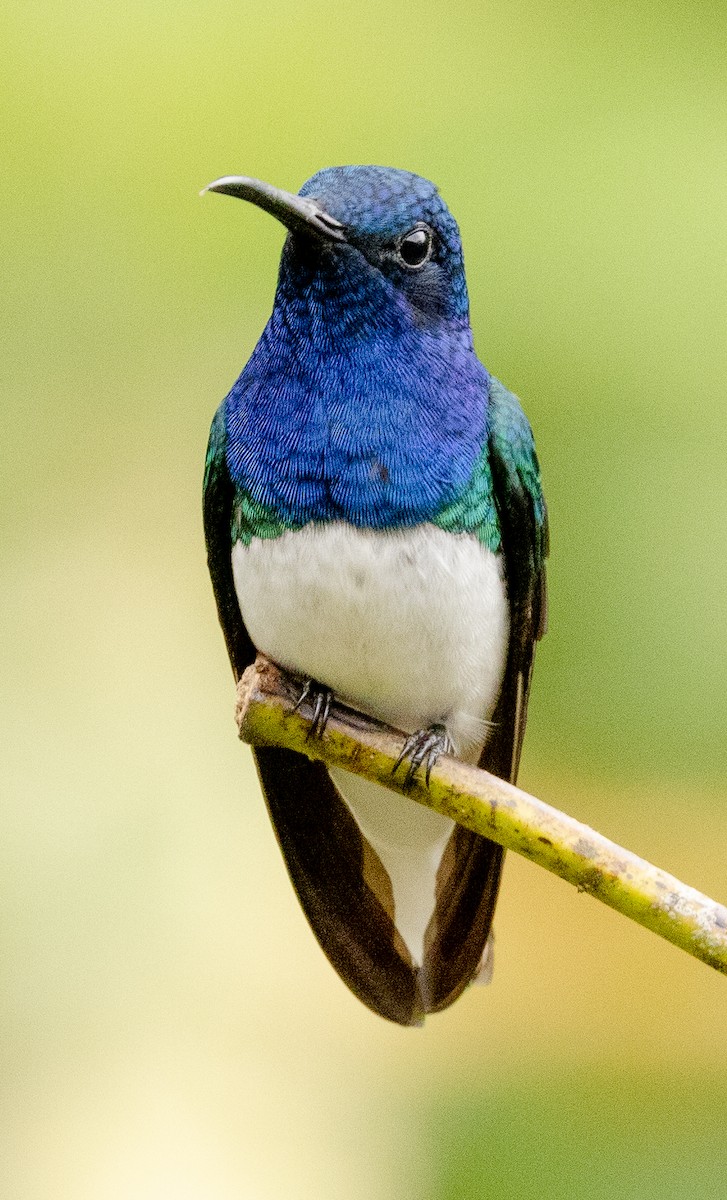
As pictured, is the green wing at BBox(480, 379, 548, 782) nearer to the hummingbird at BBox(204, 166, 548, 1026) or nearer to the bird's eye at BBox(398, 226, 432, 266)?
the hummingbird at BBox(204, 166, 548, 1026)

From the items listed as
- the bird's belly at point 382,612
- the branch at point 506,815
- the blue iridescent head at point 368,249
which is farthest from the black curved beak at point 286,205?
the branch at point 506,815

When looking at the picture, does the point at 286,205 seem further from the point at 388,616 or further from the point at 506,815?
the point at 506,815

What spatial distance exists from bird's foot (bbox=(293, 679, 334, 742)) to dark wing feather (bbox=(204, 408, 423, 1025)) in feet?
0.69

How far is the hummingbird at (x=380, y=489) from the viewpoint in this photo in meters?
1.40

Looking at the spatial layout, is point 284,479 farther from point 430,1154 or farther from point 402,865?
point 430,1154

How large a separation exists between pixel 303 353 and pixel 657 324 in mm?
1157

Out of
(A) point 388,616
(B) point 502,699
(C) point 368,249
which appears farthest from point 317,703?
(C) point 368,249

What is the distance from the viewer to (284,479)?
1415 mm

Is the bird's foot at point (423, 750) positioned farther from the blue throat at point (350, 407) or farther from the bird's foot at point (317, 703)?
the blue throat at point (350, 407)

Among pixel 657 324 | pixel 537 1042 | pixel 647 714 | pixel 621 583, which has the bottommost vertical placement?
pixel 537 1042

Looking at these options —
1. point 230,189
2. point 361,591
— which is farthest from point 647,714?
point 230,189

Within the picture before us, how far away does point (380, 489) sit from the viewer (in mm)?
1396

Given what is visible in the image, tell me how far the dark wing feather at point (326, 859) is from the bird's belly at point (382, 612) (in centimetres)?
12

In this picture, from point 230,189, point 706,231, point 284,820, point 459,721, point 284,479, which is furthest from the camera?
point 706,231
